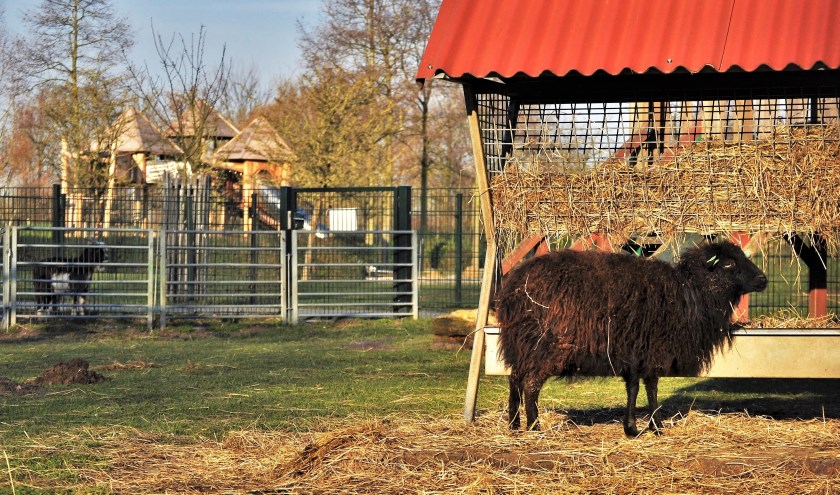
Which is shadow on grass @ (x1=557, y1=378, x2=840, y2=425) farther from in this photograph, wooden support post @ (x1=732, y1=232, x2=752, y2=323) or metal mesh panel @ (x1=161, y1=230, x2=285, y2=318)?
metal mesh panel @ (x1=161, y1=230, x2=285, y2=318)

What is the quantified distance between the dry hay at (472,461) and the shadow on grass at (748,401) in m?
0.95

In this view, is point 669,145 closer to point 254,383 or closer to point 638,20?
point 638,20

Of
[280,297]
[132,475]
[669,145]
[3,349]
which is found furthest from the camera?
[280,297]

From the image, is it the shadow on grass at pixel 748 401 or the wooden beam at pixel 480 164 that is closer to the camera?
the wooden beam at pixel 480 164

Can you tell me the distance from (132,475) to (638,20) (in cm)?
480

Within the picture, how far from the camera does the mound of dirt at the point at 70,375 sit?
407 inches

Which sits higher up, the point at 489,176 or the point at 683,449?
the point at 489,176

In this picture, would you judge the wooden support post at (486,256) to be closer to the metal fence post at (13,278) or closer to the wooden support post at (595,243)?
the wooden support post at (595,243)

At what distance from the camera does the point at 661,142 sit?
7398mm

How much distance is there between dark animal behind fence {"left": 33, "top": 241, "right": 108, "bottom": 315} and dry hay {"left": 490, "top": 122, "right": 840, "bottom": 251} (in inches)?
442

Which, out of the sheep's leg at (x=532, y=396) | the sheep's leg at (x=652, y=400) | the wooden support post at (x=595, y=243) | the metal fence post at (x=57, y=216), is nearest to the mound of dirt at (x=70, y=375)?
the sheep's leg at (x=532, y=396)

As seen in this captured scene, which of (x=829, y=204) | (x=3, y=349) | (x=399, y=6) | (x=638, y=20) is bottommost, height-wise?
(x=3, y=349)

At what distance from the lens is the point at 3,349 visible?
13.8 metres

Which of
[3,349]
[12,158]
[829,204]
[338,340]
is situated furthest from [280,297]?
[12,158]
